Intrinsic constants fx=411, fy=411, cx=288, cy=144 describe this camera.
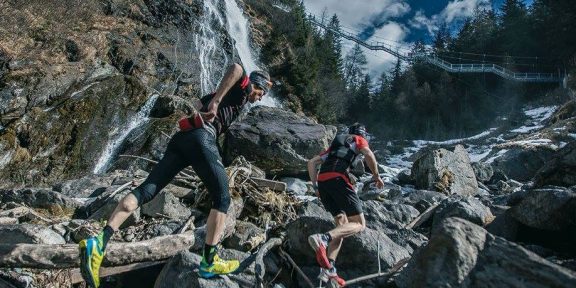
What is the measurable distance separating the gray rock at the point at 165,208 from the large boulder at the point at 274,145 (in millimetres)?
7992

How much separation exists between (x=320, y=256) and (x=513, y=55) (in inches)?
1904

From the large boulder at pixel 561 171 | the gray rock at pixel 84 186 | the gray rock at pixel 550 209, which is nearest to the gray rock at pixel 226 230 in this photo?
the gray rock at pixel 550 209

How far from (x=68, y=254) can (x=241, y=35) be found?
2931cm

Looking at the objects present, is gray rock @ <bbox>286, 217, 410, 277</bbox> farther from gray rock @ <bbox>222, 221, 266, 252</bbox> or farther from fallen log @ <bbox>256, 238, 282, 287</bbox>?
gray rock @ <bbox>222, 221, 266, 252</bbox>

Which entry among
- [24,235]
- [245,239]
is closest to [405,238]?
[245,239]

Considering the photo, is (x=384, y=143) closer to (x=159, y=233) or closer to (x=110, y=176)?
(x=110, y=176)

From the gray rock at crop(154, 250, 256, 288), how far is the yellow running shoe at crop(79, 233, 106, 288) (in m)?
0.72

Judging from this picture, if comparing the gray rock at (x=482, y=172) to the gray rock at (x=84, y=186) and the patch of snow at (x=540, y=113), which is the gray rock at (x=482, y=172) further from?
the patch of snow at (x=540, y=113)

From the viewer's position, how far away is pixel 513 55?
44.6 metres

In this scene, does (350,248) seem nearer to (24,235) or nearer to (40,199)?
(24,235)

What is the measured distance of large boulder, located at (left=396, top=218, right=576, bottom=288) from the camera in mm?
2428

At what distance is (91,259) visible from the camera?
3.32 meters

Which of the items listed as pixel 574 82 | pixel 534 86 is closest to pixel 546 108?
pixel 574 82

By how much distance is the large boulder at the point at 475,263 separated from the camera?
2428 mm
